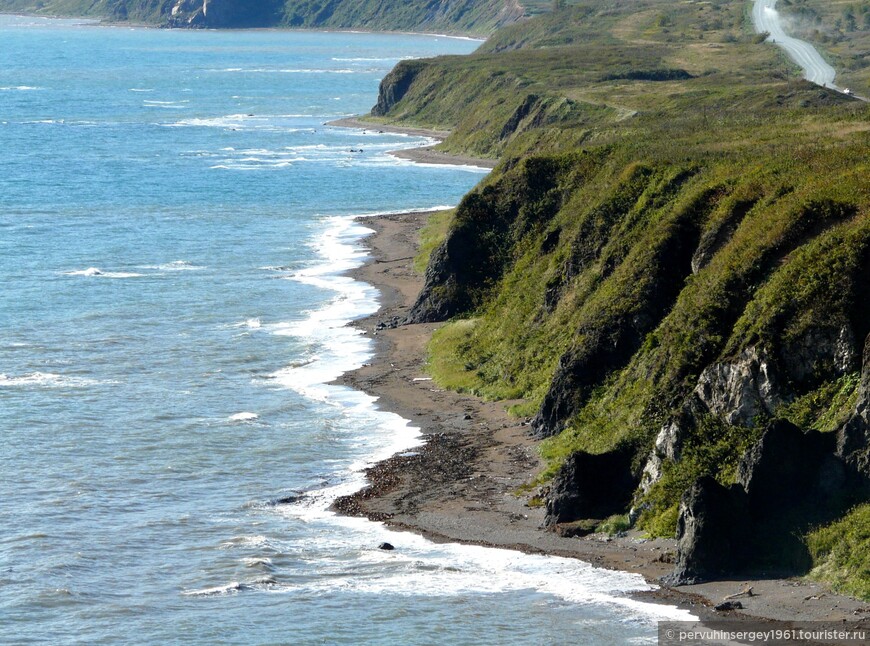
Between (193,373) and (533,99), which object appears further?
(533,99)

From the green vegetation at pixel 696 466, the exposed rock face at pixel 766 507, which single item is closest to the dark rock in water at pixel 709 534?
the exposed rock face at pixel 766 507

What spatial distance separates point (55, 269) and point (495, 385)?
114ft

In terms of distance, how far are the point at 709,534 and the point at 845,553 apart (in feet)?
8.99

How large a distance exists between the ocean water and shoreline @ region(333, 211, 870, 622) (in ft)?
2.25

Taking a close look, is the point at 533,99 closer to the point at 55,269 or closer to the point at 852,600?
the point at 55,269

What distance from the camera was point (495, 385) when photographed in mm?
46688

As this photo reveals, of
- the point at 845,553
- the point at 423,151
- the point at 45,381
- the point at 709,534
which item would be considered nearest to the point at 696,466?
→ the point at 709,534

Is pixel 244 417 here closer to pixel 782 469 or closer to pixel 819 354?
pixel 819 354

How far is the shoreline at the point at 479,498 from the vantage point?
28141 mm

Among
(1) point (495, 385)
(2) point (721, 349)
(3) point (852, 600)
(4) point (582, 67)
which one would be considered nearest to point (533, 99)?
(4) point (582, 67)

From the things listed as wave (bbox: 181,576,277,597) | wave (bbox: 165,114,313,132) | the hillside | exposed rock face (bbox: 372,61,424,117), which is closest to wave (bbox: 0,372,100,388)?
the hillside

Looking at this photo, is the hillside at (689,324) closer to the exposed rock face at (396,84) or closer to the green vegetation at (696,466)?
the green vegetation at (696,466)

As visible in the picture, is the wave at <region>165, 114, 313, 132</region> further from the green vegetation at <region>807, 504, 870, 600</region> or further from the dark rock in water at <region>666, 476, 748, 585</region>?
the green vegetation at <region>807, 504, 870, 600</region>

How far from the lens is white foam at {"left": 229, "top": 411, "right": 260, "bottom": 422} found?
4444cm
